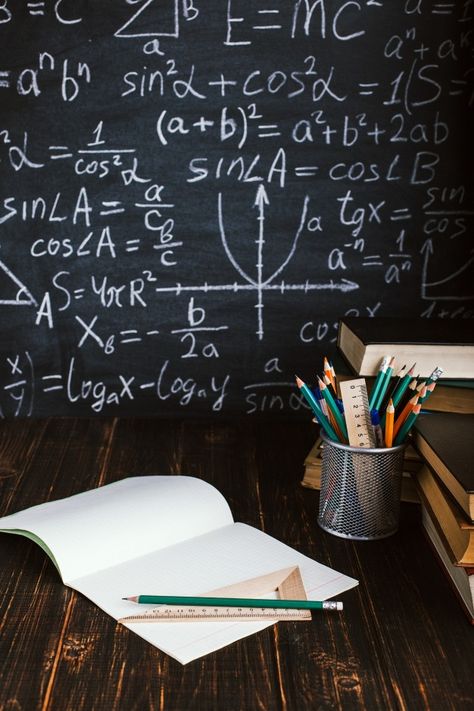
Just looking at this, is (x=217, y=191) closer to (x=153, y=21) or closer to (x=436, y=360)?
(x=153, y=21)

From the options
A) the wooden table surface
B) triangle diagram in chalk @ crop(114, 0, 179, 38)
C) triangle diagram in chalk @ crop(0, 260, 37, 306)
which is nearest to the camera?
the wooden table surface

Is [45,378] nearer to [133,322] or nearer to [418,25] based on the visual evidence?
[133,322]

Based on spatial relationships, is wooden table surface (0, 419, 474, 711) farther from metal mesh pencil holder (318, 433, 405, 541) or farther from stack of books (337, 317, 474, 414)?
stack of books (337, 317, 474, 414)

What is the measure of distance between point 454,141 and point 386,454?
30.0 inches

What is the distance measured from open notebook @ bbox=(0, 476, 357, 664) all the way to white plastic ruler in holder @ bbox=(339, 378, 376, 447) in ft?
0.55

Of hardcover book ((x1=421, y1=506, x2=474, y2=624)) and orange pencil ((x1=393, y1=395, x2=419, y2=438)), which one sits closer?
hardcover book ((x1=421, y1=506, x2=474, y2=624))

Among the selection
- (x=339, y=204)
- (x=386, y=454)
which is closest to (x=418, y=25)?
(x=339, y=204)

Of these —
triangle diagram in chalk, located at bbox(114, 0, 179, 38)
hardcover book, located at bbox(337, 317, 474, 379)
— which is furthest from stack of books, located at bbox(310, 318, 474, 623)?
triangle diagram in chalk, located at bbox(114, 0, 179, 38)

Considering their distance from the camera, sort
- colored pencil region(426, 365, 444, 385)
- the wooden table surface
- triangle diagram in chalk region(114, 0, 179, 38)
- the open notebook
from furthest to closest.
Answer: triangle diagram in chalk region(114, 0, 179, 38), colored pencil region(426, 365, 444, 385), the open notebook, the wooden table surface

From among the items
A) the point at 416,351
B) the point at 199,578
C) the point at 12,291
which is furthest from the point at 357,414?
the point at 12,291

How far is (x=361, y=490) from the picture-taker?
43.7 inches

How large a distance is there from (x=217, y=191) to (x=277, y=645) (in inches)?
37.6

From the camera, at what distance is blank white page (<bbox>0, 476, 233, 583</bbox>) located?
3.36 feet

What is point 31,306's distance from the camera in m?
1.67
